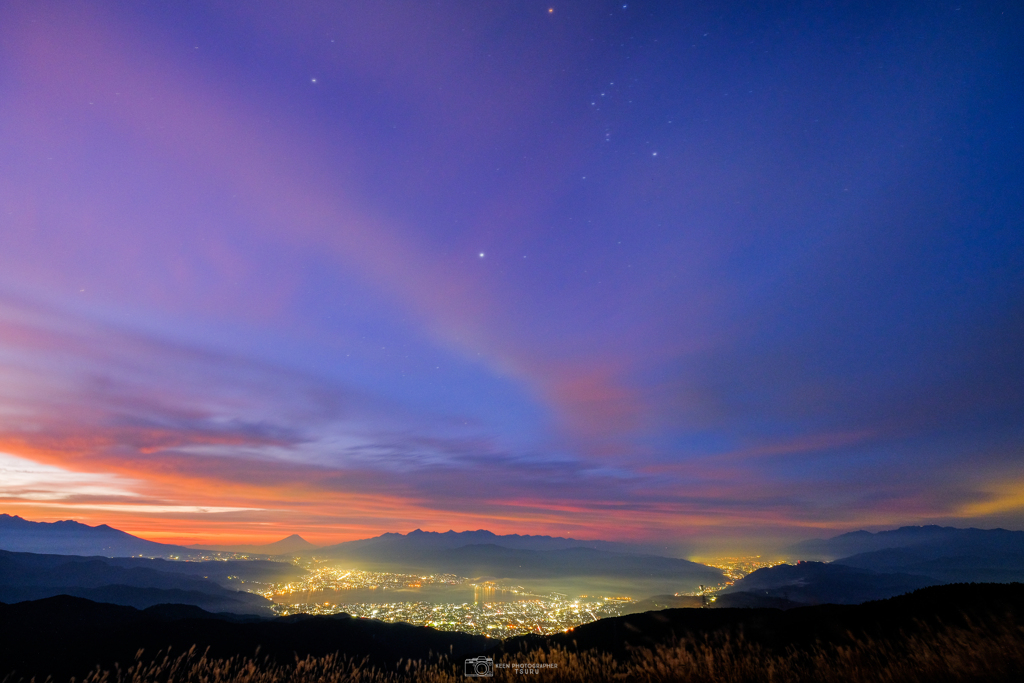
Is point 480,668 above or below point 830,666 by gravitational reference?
below

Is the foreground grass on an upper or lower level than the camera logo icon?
upper

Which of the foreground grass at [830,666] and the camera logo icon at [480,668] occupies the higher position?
the foreground grass at [830,666]

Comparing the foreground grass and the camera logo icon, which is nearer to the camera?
the foreground grass

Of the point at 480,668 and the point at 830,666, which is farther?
the point at 480,668

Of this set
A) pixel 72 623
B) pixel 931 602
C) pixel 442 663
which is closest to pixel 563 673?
pixel 442 663

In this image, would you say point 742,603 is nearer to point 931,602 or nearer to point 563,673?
point 931,602

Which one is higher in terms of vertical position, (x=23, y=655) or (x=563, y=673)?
(x=563, y=673)

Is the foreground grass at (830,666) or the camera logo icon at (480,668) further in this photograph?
the camera logo icon at (480,668)

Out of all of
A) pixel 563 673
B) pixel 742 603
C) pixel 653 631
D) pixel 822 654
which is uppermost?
pixel 822 654
